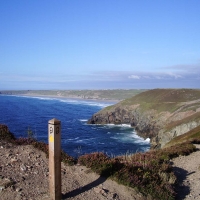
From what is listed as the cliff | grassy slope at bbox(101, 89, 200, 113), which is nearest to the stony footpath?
the cliff

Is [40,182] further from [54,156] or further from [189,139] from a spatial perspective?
[189,139]

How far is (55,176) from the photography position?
860 cm

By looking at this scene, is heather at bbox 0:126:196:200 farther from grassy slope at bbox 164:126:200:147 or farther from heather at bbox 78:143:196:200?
grassy slope at bbox 164:126:200:147

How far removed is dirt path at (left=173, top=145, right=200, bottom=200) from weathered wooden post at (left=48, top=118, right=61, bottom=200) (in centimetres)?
608

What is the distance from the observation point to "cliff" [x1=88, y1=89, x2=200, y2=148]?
49594 millimetres

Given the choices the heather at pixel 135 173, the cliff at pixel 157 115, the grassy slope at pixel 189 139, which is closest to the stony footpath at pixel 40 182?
the heather at pixel 135 173

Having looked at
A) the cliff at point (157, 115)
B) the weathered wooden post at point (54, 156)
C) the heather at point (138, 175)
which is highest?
the weathered wooden post at point (54, 156)

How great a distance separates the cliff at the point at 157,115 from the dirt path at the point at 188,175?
1146 inches

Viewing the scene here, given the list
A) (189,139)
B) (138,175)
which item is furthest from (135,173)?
(189,139)

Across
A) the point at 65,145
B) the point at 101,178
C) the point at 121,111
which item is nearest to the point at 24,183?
the point at 101,178

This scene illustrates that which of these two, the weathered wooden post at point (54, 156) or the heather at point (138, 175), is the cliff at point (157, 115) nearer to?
the heather at point (138, 175)

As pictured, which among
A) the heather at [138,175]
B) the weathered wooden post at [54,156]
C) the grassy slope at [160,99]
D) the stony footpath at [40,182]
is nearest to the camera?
the weathered wooden post at [54,156]

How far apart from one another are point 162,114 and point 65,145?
35.3 m

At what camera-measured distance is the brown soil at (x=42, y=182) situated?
29.8 ft
